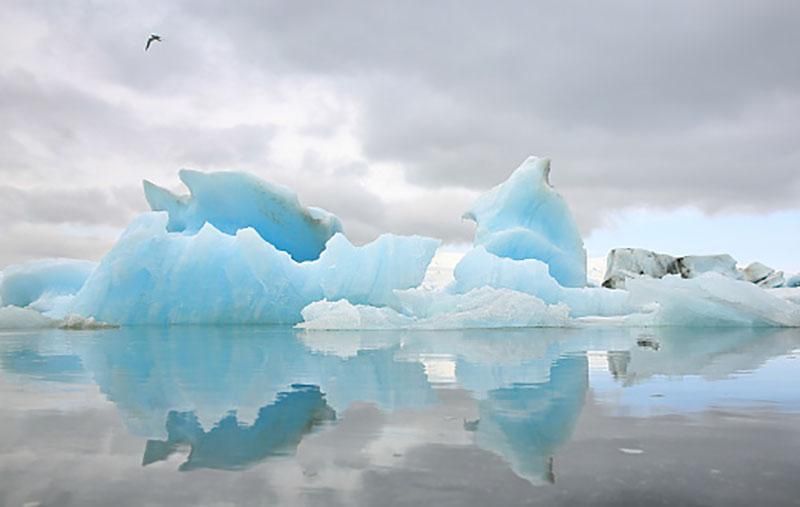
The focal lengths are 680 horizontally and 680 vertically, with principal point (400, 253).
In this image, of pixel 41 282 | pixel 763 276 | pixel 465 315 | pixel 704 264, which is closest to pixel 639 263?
pixel 704 264

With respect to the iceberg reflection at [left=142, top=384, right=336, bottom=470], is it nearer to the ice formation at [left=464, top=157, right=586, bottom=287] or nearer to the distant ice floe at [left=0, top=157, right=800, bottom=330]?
the distant ice floe at [left=0, top=157, right=800, bottom=330]

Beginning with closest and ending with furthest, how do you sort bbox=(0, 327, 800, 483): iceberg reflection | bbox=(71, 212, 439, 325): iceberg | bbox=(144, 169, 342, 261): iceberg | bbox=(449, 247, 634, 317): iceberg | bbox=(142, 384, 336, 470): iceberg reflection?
bbox=(142, 384, 336, 470): iceberg reflection
bbox=(0, 327, 800, 483): iceberg reflection
bbox=(71, 212, 439, 325): iceberg
bbox=(449, 247, 634, 317): iceberg
bbox=(144, 169, 342, 261): iceberg

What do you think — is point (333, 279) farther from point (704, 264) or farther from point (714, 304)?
point (704, 264)

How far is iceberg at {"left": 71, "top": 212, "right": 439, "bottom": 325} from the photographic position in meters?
14.2

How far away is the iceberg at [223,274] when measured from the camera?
14172 millimetres

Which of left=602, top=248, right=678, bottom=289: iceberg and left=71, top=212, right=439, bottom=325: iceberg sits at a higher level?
left=602, top=248, right=678, bottom=289: iceberg

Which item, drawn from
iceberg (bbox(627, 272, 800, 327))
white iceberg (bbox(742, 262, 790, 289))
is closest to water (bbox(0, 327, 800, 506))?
iceberg (bbox(627, 272, 800, 327))

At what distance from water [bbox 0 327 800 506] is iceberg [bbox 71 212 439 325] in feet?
32.3

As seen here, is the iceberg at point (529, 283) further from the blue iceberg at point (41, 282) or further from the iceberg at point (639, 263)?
the blue iceberg at point (41, 282)

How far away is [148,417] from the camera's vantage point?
2660mm

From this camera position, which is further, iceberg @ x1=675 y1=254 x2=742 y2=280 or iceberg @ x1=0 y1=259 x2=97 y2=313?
iceberg @ x1=675 y1=254 x2=742 y2=280

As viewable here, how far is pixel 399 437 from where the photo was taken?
228cm

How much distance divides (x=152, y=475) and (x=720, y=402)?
2.48 m

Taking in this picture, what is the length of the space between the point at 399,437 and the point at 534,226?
16.4 meters
